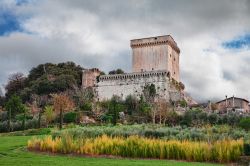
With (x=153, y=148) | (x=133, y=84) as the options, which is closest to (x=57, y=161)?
(x=153, y=148)

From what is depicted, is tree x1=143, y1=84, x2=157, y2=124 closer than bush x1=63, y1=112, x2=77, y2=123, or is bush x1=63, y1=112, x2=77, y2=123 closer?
bush x1=63, y1=112, x2=77, y2=123

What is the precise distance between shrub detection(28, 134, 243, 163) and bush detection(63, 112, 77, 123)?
21.7m

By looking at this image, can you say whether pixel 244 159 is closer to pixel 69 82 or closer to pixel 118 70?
pixel 69 82

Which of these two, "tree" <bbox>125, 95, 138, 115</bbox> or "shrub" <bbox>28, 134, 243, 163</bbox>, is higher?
"tree" <bbox>125, 95, 138, 115</bbox>

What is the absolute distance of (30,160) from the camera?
11961 mm

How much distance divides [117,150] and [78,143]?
1349mm

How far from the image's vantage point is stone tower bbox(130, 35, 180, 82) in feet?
217

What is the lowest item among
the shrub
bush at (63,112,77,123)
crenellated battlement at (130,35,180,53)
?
the shrub

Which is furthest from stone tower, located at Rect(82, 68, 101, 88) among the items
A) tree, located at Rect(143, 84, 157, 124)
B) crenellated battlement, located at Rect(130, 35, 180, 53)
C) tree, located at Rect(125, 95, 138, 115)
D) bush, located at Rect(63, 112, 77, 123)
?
bush, located at Rect(63, 112, 77, 123)

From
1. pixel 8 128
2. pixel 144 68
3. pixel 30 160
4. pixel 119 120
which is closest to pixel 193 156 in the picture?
pixel 30 160

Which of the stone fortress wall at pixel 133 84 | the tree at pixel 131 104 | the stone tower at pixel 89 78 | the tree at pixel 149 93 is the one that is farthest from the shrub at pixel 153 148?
the stone tower at pixel 89 78

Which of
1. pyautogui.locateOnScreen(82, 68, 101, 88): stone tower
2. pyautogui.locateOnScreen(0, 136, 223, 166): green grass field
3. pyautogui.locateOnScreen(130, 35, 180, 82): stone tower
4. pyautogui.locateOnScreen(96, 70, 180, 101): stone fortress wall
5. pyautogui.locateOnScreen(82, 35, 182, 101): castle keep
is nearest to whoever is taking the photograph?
pyautogui.locateOnScreen(0, 136, 223, 166): green grass field

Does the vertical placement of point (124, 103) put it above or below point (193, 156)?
above

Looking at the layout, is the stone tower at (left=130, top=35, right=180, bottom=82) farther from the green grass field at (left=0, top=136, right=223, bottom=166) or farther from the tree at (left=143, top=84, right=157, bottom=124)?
the green grass field at (left=0, top=136, right=223, bottom=166)
